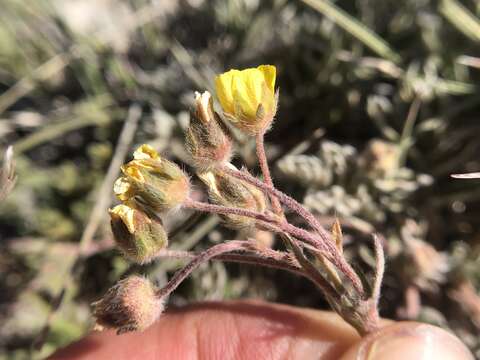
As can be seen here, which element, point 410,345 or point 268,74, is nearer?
point 268,74

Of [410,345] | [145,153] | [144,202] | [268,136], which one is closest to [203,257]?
[144,202]

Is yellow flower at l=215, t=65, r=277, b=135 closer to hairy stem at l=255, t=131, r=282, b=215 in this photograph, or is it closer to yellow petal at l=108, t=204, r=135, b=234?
hairy stem at l=255, t=131, r=282, b=215

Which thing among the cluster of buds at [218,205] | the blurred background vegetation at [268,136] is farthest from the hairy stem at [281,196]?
the blurred background vegetation at [268,136]

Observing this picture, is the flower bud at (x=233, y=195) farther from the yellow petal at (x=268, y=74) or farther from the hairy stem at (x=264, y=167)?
the yellow petal at (x=268, y=74)

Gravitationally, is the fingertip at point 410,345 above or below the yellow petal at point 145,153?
below

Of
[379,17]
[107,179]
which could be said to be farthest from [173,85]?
[379,17]

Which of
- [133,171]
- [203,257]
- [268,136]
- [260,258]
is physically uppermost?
[133,171]

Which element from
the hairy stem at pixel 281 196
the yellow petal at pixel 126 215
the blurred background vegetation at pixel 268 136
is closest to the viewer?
the hairy stem at pixel 281 196

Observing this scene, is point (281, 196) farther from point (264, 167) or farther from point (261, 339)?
point (261, 339)
